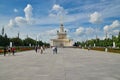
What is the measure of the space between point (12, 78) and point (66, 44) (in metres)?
168

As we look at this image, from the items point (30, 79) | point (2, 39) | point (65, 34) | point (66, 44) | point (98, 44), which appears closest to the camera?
point (30, 79)

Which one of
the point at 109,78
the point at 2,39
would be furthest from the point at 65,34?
the point at 109,78

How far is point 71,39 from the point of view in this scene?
18125 cm

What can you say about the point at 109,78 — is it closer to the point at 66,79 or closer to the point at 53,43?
the point at 66,79

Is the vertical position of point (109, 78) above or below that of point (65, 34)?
below

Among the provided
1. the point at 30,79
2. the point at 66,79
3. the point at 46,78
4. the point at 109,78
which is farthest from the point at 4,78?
the point at 109,78

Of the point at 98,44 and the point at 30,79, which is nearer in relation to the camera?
the point at 30,79

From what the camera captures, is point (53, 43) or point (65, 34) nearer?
point (53, 43)

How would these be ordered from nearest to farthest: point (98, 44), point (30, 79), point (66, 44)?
point (30, 79)
point (98, 44)
point (66, 44)

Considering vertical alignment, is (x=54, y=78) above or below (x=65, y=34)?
below

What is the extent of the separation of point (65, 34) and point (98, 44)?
6323 centimetres

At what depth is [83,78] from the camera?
10406 millimetres

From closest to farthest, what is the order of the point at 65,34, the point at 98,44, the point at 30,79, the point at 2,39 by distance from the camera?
1. the point at 30,79
2. the point at 2,39
3. the point at 98,44
4. the point at 65,34

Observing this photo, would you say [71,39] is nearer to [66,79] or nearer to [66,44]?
[66,44]
